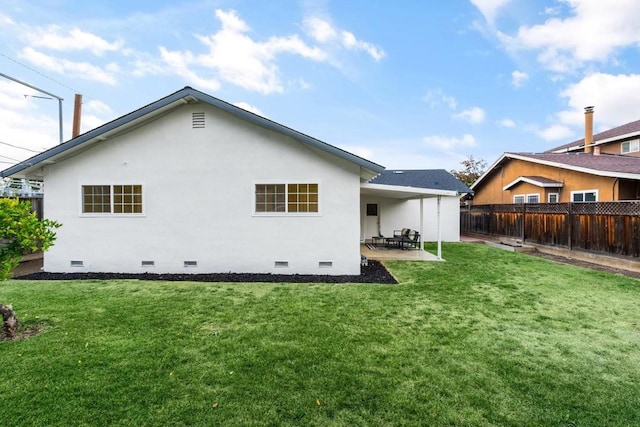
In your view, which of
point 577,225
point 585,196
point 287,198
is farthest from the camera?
point 585,196

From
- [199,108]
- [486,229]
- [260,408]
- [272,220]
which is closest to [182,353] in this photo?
[260,408]

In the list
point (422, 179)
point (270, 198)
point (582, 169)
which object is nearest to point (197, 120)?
point (270, 198)

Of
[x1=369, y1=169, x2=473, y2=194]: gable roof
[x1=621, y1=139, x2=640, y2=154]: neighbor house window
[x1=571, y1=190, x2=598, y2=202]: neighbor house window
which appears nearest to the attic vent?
[x1=369, y1=169, x2=473, y2=194]: gable roof

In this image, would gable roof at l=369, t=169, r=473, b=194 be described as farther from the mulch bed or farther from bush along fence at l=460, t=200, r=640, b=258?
the mulch bed

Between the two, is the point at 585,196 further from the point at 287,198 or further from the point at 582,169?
the point at 287,198

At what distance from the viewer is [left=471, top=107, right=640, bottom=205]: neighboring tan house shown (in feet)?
42.5

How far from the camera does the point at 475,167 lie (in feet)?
131

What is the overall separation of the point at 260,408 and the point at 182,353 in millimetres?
→ 1628

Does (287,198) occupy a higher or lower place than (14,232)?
higher

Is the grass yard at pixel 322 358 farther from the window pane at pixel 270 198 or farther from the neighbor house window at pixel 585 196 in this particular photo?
the neighbor house window at pixel 585 196

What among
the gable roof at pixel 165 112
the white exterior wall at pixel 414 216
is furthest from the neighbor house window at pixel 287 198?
the white exterior wall at pixel 414 216

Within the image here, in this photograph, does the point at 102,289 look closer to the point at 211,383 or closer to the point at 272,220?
the point at 272,220

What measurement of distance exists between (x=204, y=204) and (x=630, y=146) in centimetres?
2553

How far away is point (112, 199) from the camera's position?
953 centimetres
